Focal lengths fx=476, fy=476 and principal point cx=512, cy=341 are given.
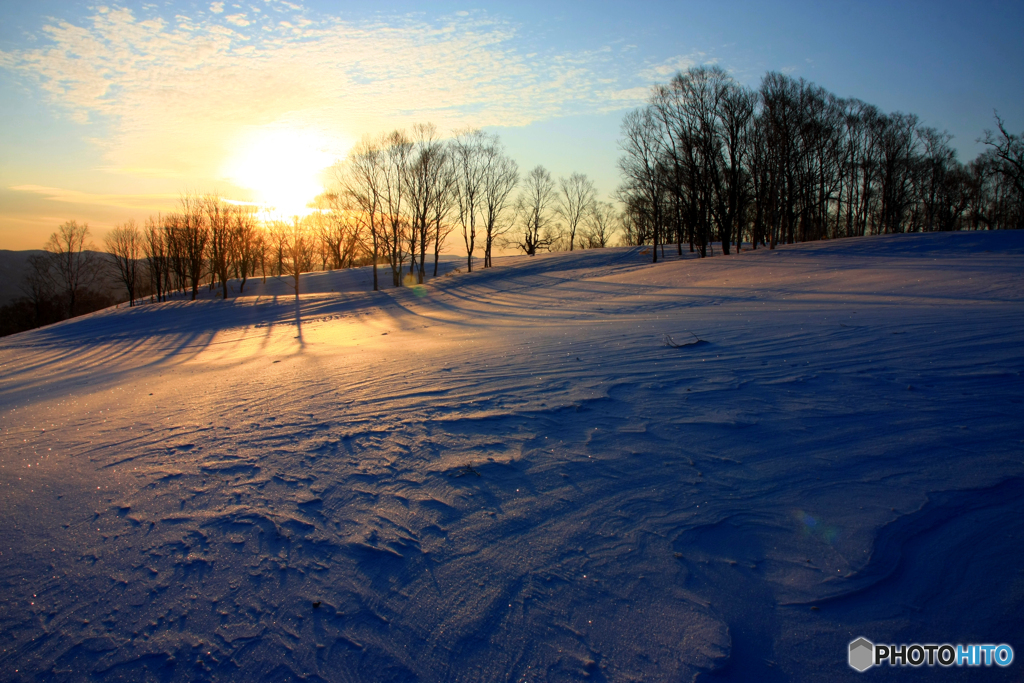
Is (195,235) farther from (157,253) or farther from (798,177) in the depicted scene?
(798,177)

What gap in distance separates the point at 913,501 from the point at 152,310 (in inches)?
1328

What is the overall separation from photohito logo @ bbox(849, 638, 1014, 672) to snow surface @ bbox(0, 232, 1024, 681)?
5cm

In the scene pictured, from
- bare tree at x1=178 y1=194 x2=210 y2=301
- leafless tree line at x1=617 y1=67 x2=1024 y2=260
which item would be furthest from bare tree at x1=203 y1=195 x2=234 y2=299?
leafless tree line at x1=617 y1=67 x2=1024 y2=260


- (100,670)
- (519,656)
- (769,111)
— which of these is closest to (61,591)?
(100,670)

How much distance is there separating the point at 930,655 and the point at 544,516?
2.04 m

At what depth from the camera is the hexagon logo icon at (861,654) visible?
2.16 meters

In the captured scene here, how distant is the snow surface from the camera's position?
7.71 ft

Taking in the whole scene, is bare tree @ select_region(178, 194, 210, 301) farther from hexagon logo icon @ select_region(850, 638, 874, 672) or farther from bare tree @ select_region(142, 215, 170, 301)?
hexagon logo icon @ select_region(850, 638, 874, 672)

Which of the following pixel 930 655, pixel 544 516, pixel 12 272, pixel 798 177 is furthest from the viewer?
pixel 12 272

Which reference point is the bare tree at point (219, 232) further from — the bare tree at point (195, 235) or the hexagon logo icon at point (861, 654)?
the hexagon logo icon at point (861, 654)

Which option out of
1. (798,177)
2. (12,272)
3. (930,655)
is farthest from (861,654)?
(12,272)

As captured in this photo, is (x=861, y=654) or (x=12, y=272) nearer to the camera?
(x=861, y=654)

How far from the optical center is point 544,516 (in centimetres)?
330

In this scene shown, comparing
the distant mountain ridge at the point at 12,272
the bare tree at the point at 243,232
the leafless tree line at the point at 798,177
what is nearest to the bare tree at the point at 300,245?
the bare tree at the point at 243,232
